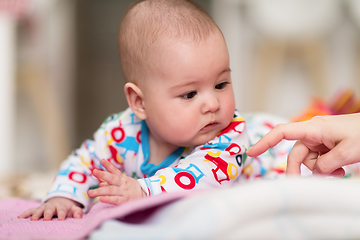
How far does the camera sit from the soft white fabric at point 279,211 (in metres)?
0.39

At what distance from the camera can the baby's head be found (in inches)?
30.7

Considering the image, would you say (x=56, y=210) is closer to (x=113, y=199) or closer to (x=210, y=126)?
(x=113, y=199)

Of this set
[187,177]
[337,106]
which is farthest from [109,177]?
[337,106]

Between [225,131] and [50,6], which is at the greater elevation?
[50,6]

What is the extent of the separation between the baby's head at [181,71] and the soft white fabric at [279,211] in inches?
14.8

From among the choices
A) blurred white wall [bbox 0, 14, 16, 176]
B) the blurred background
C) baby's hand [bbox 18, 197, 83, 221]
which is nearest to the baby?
baby's hand [bbox 18, 197, 83, 221]

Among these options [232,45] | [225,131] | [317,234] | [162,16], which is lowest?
[317,234]

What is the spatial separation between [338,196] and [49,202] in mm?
615

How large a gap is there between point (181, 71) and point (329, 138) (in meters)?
0.31

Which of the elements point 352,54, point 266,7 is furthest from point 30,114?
point 352,54

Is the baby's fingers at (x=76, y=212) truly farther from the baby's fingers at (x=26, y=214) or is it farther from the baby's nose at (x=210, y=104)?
the baby's nose at (x=210, y=104)

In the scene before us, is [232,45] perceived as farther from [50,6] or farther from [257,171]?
[257,171]

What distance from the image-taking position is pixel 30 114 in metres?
2.78

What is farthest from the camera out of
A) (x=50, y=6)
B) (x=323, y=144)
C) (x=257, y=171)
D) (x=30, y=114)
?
(x=30, y=114)
